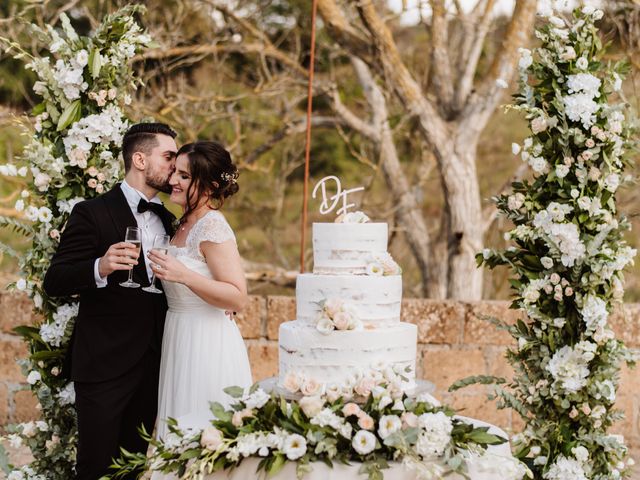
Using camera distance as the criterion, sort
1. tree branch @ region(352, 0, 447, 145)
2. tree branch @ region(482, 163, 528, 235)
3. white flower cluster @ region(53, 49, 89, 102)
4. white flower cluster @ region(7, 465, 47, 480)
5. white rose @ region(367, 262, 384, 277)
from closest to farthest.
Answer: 1. white rose @ region(367, 262, 384, 277)
2. white flower cluster @ region(53, 49, 89, 102)
3. white flower cluster @ region(7, 465, 47, 480)
4. tree branch @ region(352, 0, 447, 145)
5. tree branch @ region(482, 163, 528, 235)

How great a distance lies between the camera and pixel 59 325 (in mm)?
3885

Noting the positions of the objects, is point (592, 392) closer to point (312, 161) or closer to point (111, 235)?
point (111, 235)

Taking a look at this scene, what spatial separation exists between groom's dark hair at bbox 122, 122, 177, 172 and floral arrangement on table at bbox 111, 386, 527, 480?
111 cm

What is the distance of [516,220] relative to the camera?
3559mm

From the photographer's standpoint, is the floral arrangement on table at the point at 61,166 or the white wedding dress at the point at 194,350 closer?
the white wedding dress at the point at 194,350

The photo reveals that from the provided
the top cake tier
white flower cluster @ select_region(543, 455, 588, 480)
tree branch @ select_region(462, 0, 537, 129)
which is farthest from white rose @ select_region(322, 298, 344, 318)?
tree branch @ select_region(462, 0, 537, 129)

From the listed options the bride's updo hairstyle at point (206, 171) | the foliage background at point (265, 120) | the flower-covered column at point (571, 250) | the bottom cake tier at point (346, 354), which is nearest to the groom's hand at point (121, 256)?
the bride's updo hairstyle at point (206, 171)

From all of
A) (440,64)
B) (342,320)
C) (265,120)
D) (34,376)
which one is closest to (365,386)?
(342,320)

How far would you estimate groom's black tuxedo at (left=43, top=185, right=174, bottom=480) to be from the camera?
3373 mm

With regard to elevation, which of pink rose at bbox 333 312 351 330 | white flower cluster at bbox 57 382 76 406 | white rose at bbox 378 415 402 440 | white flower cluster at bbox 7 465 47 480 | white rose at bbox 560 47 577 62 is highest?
white rose at bbox 560 47 577 62

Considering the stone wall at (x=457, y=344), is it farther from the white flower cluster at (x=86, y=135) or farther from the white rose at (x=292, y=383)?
the white rose at (x=292, y=383)

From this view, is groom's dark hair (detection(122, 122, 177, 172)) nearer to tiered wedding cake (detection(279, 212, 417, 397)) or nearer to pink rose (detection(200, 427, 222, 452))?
tiered wedding cake (detection(279, 212, 417, 397))

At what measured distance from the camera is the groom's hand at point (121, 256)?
3.07 meters

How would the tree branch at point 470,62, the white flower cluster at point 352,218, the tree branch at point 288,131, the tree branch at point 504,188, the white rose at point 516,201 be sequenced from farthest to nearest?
the tree branch at point 288,131 → the tree branch at point 504,188 → the tree branch at point 470,62 → the white rose at point 516,201 → the white flower cluster at point 352,218
